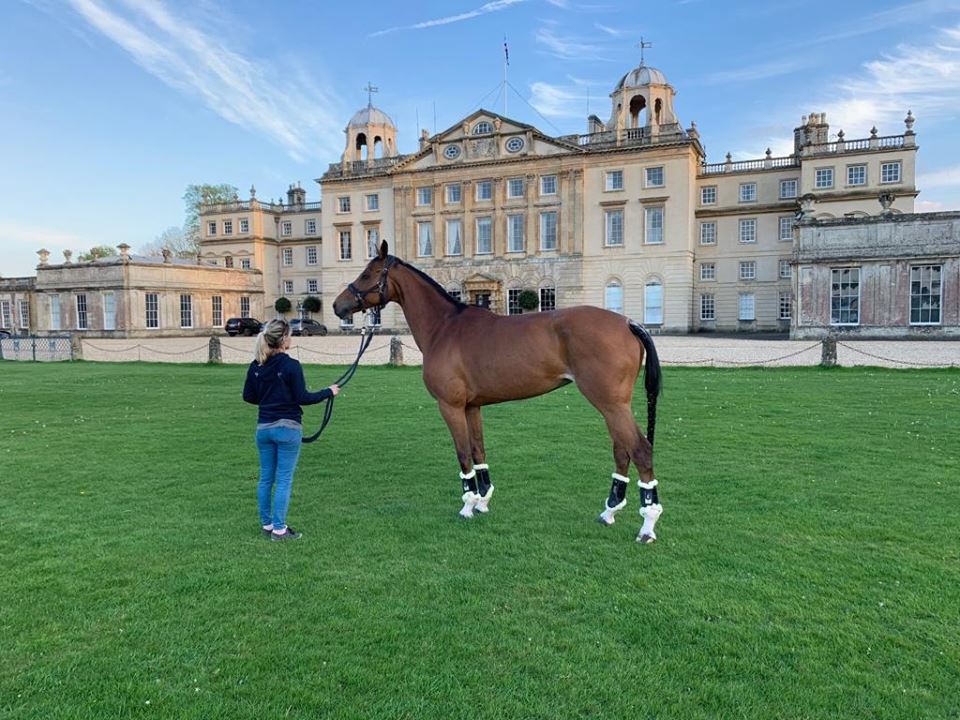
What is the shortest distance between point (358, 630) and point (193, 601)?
1068 mm

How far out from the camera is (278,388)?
4.67 meters

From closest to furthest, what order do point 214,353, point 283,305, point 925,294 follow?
point 214,353, point 925,294, point 283,305

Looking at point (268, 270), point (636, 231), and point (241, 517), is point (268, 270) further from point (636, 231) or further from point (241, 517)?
point (241, 517)

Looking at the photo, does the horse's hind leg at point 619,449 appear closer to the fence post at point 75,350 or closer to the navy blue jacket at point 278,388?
the navy blue jacket at point 278,388

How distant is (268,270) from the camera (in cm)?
5581

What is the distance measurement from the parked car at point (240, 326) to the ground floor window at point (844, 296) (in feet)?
117

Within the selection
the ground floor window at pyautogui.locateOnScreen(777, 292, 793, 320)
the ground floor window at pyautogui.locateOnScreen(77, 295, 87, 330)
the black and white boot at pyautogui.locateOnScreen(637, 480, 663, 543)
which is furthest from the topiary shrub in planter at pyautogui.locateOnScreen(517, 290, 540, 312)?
the black and white boot at pyautogui.locateOnScreen(637, 480, 663, 543)

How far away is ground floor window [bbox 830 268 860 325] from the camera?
29.0 m

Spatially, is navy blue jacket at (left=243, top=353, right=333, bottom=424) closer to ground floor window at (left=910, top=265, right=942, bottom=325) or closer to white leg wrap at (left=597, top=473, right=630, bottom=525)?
white leg wrap at (left=597, top=473, right=630, bottom=525)

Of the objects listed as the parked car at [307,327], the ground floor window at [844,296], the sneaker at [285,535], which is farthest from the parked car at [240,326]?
the sneaker at [285,535]

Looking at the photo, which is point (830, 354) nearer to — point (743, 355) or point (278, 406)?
point (743, 355)

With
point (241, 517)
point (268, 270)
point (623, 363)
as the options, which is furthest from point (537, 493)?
point (268, 270)

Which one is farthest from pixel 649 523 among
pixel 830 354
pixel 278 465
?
pixel 830 354

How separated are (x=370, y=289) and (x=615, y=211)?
3911 centimetres
